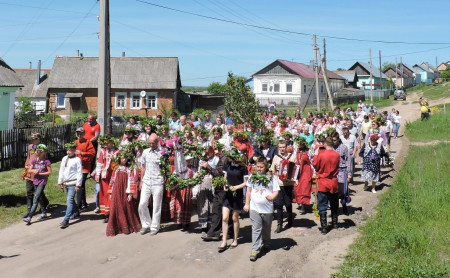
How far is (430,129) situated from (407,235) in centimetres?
2127

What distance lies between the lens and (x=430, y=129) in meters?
27.9

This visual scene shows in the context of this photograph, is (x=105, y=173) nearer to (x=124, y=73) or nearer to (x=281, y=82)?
(x=124, y=73)

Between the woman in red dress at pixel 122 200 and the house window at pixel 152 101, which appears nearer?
the woman in red dress at pixel 122 200

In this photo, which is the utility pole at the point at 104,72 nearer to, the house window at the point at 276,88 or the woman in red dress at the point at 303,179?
the woman in red dress at the point at 303,179

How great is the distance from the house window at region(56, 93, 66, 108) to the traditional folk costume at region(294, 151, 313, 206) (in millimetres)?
41934

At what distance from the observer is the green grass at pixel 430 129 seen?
25.7 metres

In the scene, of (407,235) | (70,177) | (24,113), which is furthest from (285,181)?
(24,113)

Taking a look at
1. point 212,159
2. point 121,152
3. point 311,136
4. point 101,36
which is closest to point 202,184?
point 212,159

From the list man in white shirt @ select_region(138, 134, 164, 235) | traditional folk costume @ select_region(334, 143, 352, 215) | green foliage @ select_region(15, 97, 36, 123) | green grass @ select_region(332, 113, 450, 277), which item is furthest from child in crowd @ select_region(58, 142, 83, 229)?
green foliage @ select_region(15, 97, 36, 123)

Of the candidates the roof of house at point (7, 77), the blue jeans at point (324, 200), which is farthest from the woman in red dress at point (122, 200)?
the roof of house at point (7, 77)

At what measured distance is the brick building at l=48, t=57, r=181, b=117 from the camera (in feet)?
155

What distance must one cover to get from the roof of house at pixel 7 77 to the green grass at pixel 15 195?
12547 millimetres

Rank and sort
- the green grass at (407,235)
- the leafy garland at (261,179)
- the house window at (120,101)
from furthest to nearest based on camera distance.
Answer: the house window at (120,101)
the leafy garland at (261,179)
the green grass at (407,235)

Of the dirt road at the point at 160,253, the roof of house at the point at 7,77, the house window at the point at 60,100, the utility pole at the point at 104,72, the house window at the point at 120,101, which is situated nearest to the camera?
the dirt road at the point at 160,253
